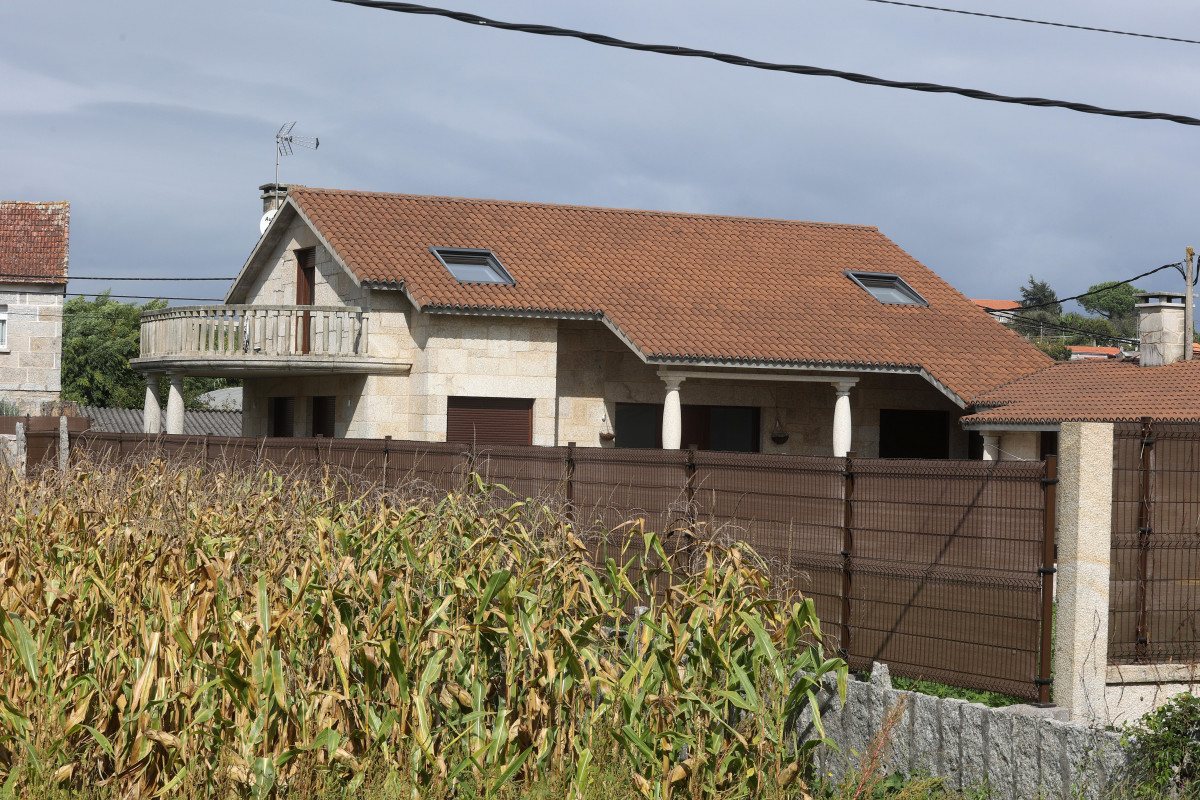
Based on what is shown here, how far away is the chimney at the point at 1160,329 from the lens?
2339cm

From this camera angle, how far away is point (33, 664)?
580 centimetres

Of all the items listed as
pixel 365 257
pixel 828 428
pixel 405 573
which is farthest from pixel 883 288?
pixel 405 573

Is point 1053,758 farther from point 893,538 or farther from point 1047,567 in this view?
point 893,538

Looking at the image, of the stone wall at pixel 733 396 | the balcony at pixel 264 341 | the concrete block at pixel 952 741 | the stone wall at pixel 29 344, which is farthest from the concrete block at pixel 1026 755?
the stone wall at pixel 29 344

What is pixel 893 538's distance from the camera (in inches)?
312

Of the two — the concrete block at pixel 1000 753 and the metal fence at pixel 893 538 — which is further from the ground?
the metal fence at pixel 893 538

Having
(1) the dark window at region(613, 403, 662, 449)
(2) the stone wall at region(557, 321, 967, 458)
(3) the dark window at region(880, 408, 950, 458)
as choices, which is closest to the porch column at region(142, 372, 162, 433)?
(2) the stone wall at region(557, 321, 967, 458)

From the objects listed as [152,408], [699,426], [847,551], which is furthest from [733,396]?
[847,551]

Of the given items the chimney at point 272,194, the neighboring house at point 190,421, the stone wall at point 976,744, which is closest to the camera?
the stone wall at point 976,744

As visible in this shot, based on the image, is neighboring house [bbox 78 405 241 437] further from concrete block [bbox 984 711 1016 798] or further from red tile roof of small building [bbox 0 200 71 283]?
concrete block [bbox 984 711 1016 798]

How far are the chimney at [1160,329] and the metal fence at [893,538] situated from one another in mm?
16979

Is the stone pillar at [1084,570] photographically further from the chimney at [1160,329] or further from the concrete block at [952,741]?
the chimney at [1160,329]

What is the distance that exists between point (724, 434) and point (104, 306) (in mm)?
40033

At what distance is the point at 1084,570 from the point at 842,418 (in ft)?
53.2
